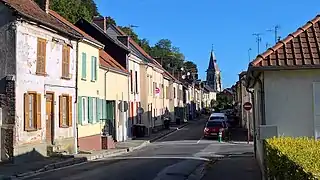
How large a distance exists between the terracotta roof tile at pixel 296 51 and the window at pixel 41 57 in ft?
46.4

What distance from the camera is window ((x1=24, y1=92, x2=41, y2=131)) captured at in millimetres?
24719

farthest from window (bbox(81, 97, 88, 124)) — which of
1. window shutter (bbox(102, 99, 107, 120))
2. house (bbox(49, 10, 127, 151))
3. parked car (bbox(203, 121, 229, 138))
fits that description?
parked car (bbox(203, 121, 229, 138))

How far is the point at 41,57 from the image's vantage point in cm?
Result: 2655

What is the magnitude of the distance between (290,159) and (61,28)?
886 inches

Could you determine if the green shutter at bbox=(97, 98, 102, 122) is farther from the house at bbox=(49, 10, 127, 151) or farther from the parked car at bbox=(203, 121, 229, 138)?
the parked car at bbox=(203, 121, 229, 138)

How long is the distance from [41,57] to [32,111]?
108 inches

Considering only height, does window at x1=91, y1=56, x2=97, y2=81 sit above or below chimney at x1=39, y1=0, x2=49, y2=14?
below

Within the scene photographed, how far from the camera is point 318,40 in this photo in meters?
15.3

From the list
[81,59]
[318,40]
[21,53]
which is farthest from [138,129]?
[318,40]

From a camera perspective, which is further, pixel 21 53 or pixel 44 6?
pixel 44 6

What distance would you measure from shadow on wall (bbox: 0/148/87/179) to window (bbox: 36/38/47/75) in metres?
3.91

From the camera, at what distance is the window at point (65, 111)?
1160 inches

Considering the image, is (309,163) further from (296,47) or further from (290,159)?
(296,47)

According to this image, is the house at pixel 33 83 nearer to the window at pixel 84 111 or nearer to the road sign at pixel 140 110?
the window at pixel 84 111
